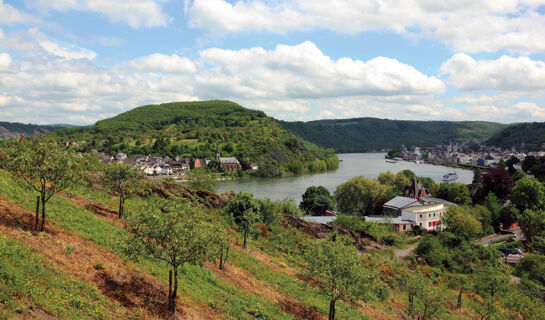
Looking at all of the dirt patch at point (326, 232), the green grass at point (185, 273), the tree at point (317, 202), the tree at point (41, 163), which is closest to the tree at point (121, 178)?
the green grass at point (185, 273)

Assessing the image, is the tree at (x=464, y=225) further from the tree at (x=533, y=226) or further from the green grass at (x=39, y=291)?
the green grass at (x=39, y=291)

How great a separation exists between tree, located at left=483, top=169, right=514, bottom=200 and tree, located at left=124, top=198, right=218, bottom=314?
78.5 m

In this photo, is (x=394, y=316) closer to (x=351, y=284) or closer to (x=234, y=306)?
(x=351, y=284)

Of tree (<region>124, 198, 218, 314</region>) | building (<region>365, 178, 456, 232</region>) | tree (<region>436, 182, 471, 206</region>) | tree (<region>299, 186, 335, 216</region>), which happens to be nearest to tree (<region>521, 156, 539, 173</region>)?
tree (<region>436, 182, 471, 206</region>)

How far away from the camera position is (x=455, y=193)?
71000mm

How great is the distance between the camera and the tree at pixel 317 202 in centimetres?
6381

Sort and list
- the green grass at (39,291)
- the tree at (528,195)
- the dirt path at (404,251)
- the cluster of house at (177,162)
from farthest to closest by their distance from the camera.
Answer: the cluster of house at (177,162), the tree at (528,195), the dirt path at (404,251), the green grass at (39,291)

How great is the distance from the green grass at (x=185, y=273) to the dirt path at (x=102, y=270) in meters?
0.69

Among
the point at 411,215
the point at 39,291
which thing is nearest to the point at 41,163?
the point at 39,291

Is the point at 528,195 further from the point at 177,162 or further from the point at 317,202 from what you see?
the point at 177,162

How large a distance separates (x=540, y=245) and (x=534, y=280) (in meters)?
12.1

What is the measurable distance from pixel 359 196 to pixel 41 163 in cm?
5936

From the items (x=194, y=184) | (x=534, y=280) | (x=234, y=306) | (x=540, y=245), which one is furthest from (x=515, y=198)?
(x=234, y=306)

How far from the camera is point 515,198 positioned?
68000mm
